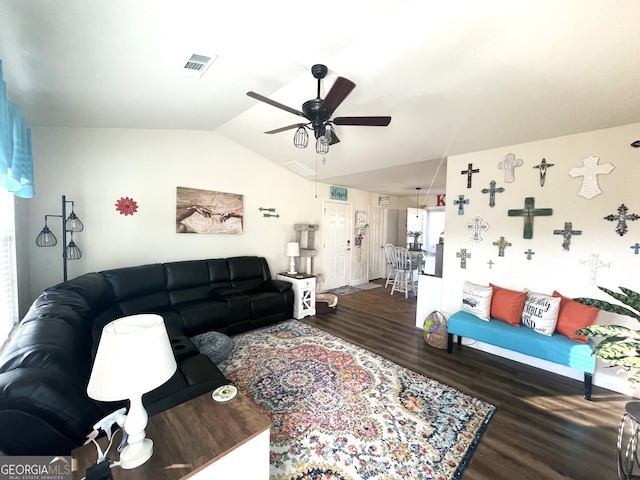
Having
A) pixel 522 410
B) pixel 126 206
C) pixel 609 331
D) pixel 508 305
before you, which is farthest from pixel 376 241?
pixel 609 331

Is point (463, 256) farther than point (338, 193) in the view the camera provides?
No

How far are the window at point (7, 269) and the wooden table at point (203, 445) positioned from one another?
163 cm

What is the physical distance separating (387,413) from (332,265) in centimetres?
388

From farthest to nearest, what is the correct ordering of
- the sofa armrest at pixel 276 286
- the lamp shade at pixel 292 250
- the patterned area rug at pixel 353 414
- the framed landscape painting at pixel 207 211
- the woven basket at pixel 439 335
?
the lamp shade at pixel 292 250 → the sofa armrest at pixel 276 286 → the framed landscape painting at pixel 207 211 → the woven basket at pixel 439 335 → the patterned area rug at pixel 353 414

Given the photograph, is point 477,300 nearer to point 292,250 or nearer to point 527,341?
point 527,341

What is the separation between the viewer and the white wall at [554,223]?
231cm

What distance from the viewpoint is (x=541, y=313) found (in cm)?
249

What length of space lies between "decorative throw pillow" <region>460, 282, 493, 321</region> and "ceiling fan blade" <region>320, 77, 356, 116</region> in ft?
8.28

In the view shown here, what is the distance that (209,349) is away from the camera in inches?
103

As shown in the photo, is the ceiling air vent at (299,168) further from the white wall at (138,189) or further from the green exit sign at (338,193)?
the green exit sign at (338,193)

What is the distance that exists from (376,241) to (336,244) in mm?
1505

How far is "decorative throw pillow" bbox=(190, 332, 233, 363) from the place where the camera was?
2604 mm

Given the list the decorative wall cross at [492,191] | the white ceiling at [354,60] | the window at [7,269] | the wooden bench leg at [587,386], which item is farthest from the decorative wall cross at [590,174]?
the window at [7,269]

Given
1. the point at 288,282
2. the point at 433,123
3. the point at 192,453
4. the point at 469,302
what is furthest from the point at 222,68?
the point at 469,302
